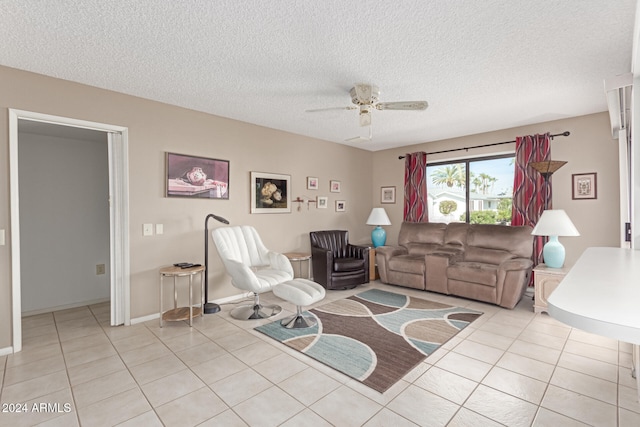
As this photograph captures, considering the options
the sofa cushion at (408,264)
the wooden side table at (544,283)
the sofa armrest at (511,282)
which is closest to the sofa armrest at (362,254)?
the sofa cushion at (408,264)

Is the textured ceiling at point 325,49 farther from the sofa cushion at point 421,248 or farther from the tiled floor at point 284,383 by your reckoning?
the tiled floor at point 284,383

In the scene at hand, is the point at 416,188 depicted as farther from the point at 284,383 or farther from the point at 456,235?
the point at 284,383

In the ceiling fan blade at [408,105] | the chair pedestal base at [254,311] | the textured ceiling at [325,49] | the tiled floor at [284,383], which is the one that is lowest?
the tiled floor at [284,383]

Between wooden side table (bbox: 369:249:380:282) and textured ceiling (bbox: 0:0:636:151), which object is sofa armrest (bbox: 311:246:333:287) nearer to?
wooden side table (bbox: 369:249:380:282)

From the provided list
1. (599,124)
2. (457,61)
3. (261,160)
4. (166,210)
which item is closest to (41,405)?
(166,210)

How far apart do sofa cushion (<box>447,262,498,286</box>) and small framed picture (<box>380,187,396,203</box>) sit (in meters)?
2.11

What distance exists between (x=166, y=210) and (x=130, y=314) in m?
1.18

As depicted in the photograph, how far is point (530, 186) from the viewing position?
14.2 feet

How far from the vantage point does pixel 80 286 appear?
3.96m

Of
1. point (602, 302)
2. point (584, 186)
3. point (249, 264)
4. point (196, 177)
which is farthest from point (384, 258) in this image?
point (602, 302)

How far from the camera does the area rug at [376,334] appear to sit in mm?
2350

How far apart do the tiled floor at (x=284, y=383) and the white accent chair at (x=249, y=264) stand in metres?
0.47

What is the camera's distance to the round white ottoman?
2.93 metres

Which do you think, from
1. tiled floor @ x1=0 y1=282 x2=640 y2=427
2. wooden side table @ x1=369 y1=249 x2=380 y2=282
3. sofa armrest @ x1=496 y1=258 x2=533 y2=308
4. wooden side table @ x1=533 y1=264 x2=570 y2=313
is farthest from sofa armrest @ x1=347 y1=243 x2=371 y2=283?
wooden side table @ x1=533 y1=264 x2=570 y2=313
